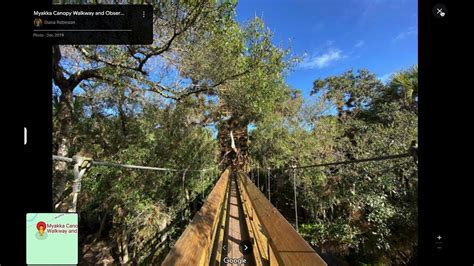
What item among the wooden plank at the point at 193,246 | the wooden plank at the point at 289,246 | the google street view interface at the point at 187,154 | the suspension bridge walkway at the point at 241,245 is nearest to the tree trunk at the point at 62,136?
the google street view interface at the point at 187,154

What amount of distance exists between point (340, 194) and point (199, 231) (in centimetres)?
450

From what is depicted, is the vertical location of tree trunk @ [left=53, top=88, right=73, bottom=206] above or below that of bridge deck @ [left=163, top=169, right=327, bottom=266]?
above

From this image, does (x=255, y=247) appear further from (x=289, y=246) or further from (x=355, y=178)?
(x=355, y=178)

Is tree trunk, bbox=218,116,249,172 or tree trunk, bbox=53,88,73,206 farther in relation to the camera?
tree trunk, bbox=218,116,249,172

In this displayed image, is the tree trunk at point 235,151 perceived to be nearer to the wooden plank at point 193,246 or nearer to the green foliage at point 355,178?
the green foliage at point 355,178

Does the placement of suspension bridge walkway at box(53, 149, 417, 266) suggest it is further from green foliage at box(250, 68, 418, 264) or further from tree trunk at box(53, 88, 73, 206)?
green foliage at box(250, 68, 418, 264)

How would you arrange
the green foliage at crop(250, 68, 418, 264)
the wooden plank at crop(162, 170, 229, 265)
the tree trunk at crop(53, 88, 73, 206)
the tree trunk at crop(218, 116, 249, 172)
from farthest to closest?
the tree trunk at crop(218, 116, 249, 172)
the green foliage at crop(250, 68, 418, 264)
the tree trunk at crop(53, 88, 73, 206)
the wooden plank at crop(162, 170, 229, 265)

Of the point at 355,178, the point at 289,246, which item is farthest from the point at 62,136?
the point at 355,178

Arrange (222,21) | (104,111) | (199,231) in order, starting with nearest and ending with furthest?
(199,231)
(222,21)
(104,111)

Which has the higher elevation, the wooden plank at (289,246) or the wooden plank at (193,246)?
the wooden plank at (289,246)

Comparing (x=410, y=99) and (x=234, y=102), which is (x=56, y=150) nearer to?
(x=234, y=102)

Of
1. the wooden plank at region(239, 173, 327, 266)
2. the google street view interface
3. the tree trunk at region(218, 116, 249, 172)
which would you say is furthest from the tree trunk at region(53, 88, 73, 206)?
the tree trunk at region(218, 116, 249, 172)

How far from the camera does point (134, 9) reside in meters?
0.91

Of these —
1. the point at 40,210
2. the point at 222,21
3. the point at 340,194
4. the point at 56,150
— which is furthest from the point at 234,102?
the point at 40,210
